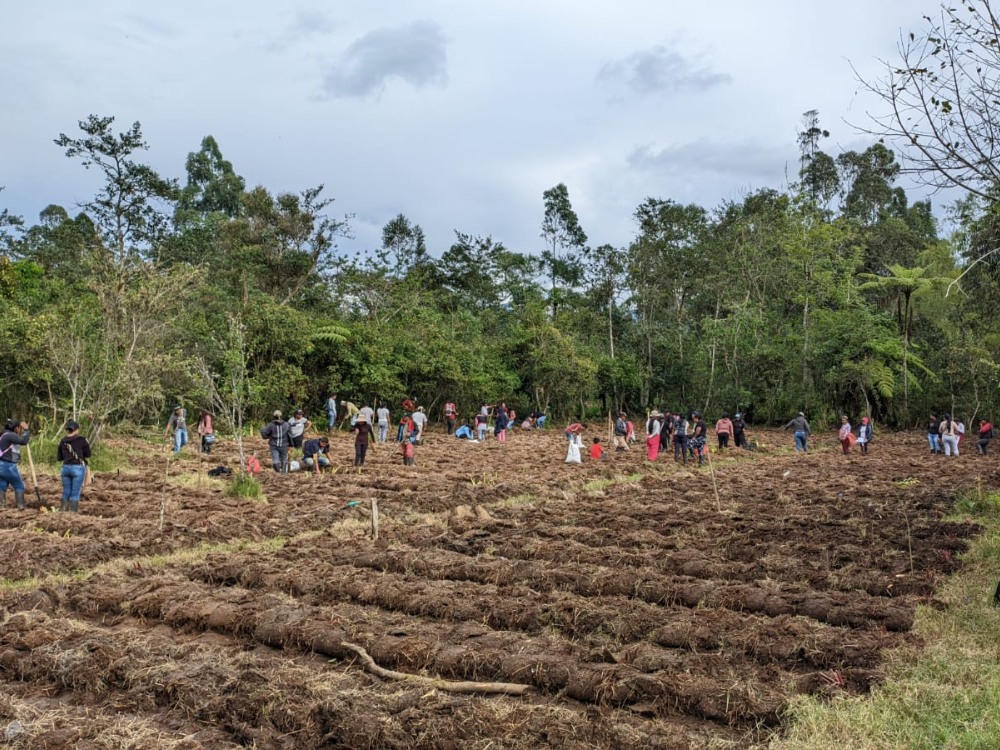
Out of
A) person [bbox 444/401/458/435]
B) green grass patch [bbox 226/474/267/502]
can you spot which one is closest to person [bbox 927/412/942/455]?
person [bbox 444/401/458/435]

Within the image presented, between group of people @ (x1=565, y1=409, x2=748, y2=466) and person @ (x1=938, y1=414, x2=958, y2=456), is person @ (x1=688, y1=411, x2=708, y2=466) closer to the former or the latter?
group of people @ (x1=565, y1=409, x2=748, y2=466)

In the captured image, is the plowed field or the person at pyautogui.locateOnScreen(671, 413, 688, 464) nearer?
the plowed field

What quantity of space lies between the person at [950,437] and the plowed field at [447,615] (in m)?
10.2

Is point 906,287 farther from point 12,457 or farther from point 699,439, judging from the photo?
point 12,457

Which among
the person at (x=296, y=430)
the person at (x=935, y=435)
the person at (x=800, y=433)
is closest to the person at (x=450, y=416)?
the person at (x=800, y=433)

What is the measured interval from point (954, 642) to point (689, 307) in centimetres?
3767

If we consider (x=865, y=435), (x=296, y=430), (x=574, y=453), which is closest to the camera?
(x=296, y=430)

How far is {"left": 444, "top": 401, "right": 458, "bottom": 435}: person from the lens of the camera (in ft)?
100

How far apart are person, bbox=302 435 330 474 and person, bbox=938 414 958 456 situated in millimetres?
16729

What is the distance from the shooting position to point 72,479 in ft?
40.4

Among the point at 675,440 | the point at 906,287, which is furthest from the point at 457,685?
the point at 906,287

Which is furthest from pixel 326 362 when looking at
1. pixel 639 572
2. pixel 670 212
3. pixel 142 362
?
pixel 639 572

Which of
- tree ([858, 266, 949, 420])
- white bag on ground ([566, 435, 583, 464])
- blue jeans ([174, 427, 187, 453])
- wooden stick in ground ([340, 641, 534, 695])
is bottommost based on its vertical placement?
wooden stick in ground ([340, 641, 534, 695])

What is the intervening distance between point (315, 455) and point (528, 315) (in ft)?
66.5
